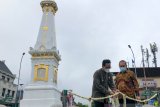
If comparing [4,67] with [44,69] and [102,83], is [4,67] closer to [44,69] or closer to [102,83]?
[44,69]

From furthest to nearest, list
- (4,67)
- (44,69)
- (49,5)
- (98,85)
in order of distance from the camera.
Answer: (4,67)
(49,5)
(44,69)
(98,85)

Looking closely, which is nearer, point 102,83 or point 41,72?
point 102,83

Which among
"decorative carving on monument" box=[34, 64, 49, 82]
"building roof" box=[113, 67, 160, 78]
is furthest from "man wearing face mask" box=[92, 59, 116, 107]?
"building roof" box=[113, 67, 160, 78]

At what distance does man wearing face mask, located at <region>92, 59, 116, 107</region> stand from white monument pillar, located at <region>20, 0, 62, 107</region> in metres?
16.1

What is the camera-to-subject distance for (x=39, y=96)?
23.3m

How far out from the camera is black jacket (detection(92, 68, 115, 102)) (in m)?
5.81

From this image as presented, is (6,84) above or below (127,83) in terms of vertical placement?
above

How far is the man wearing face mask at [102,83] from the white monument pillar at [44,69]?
52.8 ft

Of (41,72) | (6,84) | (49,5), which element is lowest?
(6,84)

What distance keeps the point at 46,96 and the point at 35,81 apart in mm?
1784

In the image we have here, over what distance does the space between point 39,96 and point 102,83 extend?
18.1 metres

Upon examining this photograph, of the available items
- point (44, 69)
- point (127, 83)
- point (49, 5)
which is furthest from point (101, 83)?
point (49, 5)

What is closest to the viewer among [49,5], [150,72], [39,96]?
[39,96]

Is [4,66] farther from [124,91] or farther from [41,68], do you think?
[124,91]
